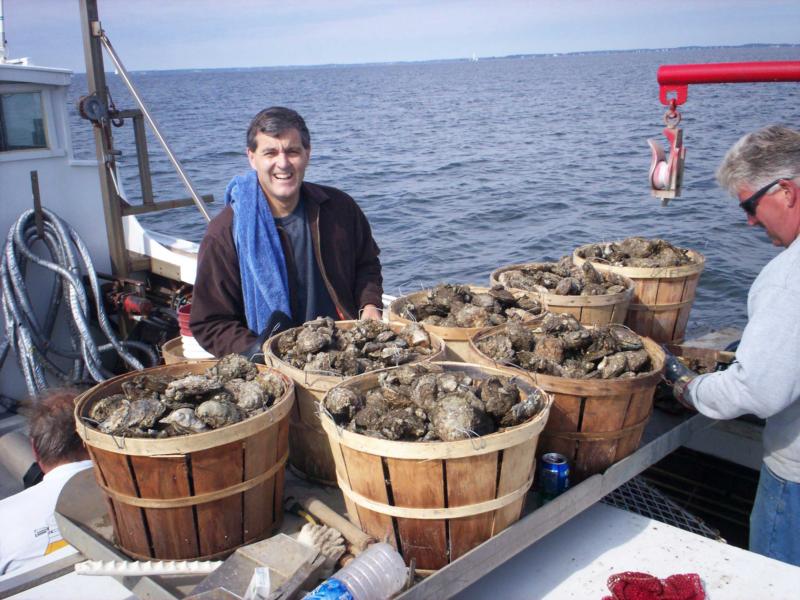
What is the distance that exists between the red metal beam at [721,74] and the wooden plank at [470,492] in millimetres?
3189

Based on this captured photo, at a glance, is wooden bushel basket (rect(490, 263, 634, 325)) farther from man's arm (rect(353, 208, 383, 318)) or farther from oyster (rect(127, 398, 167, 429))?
oyster (rect(127, 398, 167, 429))

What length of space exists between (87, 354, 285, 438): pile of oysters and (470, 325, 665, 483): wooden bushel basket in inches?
38.6

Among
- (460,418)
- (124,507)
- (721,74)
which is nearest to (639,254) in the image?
(721,74)

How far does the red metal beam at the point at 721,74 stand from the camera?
4.44 metres

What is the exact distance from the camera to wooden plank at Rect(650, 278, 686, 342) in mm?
4656

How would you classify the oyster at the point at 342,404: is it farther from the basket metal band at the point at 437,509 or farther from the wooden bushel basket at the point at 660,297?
the wooden bushel basket at the point at 660,297

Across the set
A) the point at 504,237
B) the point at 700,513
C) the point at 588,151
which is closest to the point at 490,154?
the point at 588,151

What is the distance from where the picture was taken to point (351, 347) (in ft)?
11.1

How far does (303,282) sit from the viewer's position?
14.0 feet

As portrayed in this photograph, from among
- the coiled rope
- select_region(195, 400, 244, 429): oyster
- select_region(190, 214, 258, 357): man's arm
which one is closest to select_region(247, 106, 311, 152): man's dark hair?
select_region(190, 214, 258, 357): man's arm

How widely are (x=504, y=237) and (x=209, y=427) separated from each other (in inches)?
537

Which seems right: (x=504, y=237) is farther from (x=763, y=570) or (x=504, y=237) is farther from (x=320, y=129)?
(x=320, y=129)

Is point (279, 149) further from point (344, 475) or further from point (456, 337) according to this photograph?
point (344, 475)

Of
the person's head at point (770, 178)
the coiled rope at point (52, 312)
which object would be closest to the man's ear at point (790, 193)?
the person's head at point (770, 178)
